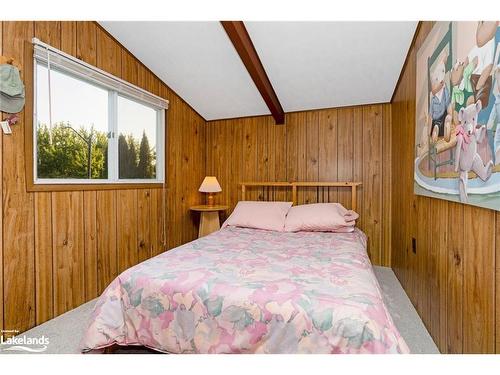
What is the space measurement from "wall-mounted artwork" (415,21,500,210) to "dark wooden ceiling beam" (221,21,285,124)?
120cm

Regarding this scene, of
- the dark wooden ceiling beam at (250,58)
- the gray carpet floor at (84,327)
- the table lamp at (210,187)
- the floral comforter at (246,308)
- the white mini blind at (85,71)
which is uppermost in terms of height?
the dark wooden ceiling beam at (250,58)

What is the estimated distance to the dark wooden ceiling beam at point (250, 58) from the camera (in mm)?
1897

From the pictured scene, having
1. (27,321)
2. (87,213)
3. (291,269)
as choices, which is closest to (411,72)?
(291,269)

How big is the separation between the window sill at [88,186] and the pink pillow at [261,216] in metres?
0.90

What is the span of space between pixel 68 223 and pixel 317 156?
2584 mm

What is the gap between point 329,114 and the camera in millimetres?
3266

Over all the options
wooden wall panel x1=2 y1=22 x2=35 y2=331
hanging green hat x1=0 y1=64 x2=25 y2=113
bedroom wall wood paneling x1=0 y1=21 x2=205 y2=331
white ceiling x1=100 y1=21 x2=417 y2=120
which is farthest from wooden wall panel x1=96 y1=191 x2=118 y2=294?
white ceiling x1=100 y1=21 x2=417 y2=120

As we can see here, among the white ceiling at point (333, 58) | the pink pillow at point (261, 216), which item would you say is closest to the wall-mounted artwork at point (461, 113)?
the white ceiling at point (333, 58)

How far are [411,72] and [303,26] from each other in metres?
0.93

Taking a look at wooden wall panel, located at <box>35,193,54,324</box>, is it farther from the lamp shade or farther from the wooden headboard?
the wooden headboard

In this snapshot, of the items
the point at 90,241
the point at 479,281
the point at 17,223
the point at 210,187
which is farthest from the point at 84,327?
the point at 479,281

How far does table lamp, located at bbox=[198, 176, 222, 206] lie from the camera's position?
3.45 meters

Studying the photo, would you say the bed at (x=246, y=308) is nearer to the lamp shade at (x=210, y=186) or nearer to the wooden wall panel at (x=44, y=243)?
the wooden wall panel at (x=44, y=243)
